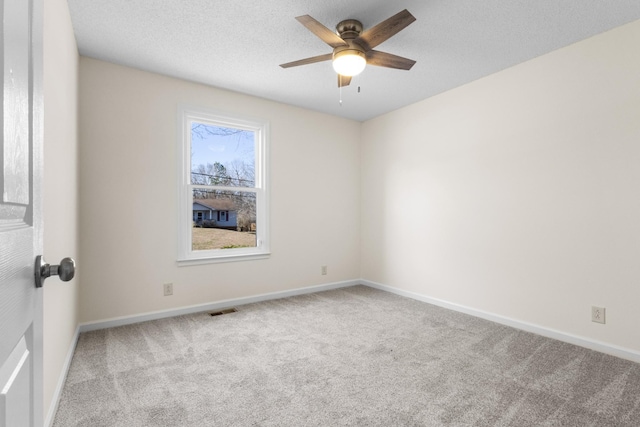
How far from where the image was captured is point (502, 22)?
2406 millimetres

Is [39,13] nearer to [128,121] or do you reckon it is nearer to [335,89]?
[128,121]

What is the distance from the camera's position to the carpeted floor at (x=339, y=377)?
1.78m

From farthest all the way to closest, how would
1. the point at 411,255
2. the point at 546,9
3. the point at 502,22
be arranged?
the point at 411,255 → the point at 502,22 → the point at 546,9

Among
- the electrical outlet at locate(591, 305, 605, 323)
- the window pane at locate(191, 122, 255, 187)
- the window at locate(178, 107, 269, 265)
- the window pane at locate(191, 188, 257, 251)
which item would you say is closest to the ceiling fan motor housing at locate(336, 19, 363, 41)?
the window at locate(178, 107, 269, 265)

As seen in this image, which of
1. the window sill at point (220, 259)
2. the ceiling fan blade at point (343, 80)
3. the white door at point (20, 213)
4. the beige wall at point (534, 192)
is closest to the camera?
the white door at point (20, 213)

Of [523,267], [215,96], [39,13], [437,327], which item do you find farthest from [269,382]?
[215,96]

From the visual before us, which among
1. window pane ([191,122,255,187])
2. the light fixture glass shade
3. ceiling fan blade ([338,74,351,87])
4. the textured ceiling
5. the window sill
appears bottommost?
the window sill

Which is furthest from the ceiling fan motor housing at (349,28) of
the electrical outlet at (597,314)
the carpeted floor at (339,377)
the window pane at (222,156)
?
the electrical outlet at (597,314)

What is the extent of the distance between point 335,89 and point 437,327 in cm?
273

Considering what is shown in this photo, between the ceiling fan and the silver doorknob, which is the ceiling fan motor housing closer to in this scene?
the ceiling fan

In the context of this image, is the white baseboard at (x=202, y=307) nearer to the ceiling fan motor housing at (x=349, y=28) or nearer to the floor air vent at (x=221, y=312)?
the floor air vent at (x=221, y=312)

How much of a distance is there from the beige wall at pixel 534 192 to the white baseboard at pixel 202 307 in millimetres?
1054

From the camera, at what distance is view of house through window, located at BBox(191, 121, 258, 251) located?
3.68m

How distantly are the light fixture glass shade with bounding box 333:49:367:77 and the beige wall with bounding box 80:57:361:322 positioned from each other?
181 cm
